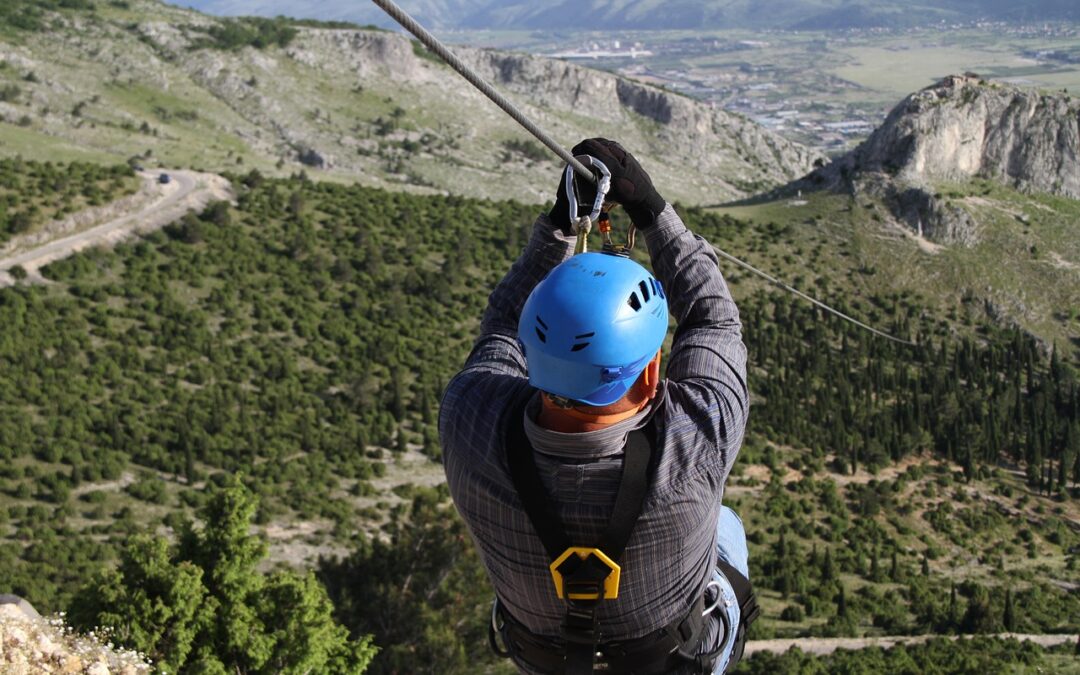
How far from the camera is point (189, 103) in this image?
113 meters

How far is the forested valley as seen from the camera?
80.9 feet

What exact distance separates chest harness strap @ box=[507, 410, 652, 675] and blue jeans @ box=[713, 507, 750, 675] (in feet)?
2.33

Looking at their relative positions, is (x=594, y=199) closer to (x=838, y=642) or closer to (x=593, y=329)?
(x=593, y=329)

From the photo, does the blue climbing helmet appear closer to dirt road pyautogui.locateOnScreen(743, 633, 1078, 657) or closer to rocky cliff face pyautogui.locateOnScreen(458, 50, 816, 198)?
dirt road pyautogui.locateOnScreen(743, 633, 1078, 657)

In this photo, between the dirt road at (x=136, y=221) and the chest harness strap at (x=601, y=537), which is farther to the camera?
the dirt road at (x=136, y=221)

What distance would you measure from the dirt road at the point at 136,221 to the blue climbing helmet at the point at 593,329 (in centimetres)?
4865

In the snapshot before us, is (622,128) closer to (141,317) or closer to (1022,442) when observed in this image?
(1022,442)

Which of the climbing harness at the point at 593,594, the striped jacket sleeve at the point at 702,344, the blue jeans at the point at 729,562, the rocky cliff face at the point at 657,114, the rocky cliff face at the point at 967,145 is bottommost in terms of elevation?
the rocky cliff face at the point at 657,114

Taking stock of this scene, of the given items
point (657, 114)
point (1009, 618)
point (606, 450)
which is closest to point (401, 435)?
point (1009, 618)

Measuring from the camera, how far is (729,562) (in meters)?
4.55

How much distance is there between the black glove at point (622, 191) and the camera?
4.07m

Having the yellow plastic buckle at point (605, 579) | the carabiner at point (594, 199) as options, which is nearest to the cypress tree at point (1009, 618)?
the carabiner at point (594, 199)

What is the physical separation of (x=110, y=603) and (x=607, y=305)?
43.0 ft

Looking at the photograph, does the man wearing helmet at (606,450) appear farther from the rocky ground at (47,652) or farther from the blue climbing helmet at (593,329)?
the rocky ground at (47,652)
